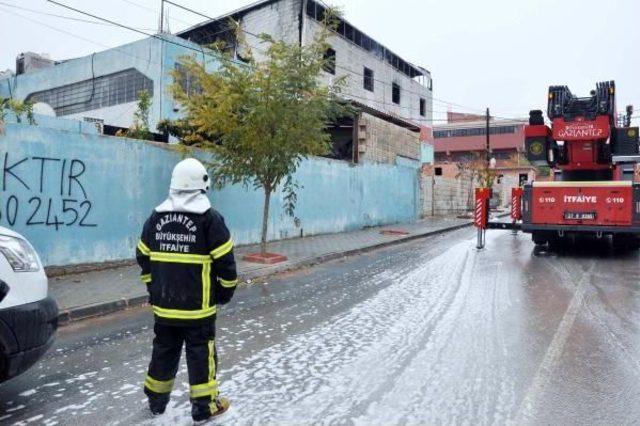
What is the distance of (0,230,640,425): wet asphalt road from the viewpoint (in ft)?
11.3

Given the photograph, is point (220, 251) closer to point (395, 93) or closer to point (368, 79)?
point (368, 79)

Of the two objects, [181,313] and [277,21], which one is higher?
[277,21]

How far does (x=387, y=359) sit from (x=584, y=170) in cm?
1047

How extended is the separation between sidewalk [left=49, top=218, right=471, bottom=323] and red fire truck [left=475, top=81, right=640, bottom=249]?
4.54m

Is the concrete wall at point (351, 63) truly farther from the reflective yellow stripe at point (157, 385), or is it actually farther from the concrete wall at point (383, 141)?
the reflective yellow stripe at point (157, 385)

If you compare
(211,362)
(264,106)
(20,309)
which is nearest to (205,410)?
(211,362)

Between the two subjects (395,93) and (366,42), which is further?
(395,93)

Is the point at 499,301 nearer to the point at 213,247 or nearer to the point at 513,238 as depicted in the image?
the point at 213,247

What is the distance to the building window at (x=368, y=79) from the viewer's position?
3267cm

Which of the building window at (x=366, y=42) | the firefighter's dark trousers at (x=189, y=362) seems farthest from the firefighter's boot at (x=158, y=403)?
the building window at (x=366, y=42)

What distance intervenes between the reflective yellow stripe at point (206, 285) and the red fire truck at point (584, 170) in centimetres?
1041

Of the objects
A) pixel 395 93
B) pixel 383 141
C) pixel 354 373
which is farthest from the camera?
pixel 395 93

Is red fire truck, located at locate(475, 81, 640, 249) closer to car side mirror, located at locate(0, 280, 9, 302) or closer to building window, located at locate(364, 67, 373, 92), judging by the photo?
car side mirror, located at locate(0, 280, 9, 302)

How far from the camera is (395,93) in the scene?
119ft
